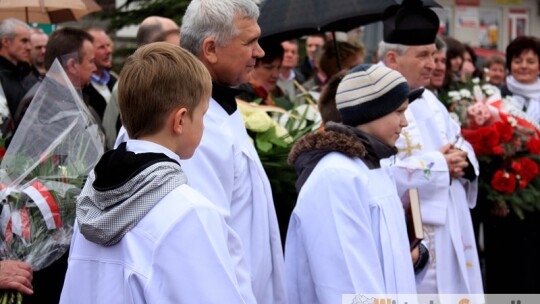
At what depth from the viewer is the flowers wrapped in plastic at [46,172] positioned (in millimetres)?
3840

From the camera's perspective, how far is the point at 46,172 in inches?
156

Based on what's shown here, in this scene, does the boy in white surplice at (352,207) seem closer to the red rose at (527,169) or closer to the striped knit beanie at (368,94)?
the striped knit beanie at (368,94)

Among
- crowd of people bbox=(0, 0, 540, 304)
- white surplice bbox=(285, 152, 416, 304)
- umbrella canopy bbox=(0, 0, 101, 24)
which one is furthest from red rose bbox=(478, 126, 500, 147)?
umbrella canopy bbox=(0, 0, 101, 24)

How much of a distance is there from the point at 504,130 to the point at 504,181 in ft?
1.26

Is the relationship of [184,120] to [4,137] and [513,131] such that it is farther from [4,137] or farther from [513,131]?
[513,131]

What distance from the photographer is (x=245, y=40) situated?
3.70m

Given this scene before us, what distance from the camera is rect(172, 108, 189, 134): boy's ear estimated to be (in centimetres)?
262

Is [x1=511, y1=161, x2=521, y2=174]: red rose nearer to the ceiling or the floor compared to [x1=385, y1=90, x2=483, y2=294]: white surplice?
nearer to the floor

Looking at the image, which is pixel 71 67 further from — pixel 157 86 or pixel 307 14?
pixel 307 14

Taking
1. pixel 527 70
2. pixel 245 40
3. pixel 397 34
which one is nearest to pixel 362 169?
pixel 245 40

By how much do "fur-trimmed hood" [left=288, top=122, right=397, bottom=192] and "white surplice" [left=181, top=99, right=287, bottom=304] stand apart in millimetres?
504

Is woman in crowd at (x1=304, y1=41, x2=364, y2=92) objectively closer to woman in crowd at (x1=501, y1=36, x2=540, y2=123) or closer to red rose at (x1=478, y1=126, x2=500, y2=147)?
woman in crowd at (x1=501, y1=36, x2=540, y2=123)

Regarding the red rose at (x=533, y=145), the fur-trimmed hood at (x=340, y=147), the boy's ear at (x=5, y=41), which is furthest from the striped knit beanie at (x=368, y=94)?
the boy's ear at (x=5, y=41)

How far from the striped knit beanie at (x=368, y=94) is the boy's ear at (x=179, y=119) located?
1729 millimetres
